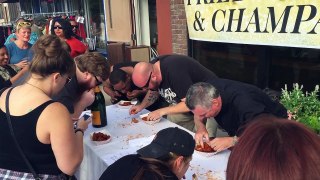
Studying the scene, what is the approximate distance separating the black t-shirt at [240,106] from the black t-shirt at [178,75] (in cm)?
51

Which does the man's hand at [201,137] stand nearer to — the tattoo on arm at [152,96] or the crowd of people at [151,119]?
the crowd of people at [151,119]

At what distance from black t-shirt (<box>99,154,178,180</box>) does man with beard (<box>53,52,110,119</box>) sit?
4.38 feet

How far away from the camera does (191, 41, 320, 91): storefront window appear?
13.9 ft

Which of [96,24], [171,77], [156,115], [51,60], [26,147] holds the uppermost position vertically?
[96,24]

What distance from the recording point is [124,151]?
8.20ft

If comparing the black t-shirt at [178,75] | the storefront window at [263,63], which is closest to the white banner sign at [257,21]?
the storefront window at [263,63]

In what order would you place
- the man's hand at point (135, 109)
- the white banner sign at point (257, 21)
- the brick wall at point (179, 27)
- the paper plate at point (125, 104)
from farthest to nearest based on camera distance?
the brick wall at point (179, 27) → the paper plate at point (125, 104) → the white banner sign at point (257, 21) → the man's hand at point (135, 109)

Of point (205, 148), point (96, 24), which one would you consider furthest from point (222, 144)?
point (96, 24)

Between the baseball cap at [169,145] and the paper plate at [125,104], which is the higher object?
the baseball cap at [169,145]

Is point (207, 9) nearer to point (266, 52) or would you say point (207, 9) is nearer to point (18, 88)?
point (266, 52)

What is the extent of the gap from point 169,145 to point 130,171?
23 cm

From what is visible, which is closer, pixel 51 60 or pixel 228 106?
pixel 51 60

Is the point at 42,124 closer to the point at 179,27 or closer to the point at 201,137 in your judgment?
the point at 201,137

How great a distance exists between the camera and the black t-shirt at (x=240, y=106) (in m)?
2.24
